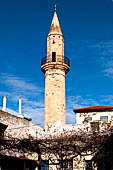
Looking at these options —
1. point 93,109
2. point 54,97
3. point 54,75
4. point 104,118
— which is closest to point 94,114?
point 93,109

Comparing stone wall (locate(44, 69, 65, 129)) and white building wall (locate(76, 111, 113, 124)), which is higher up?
stone wall (locate(44, 69, 65, 129))

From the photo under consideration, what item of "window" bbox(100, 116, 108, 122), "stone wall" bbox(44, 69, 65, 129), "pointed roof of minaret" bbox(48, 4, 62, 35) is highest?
"pointed roof of minaret" bbox(48, 4, 62, 35)

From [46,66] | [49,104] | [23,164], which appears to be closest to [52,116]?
[49,104]

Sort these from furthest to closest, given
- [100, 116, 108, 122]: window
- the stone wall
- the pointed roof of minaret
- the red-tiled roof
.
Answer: the pointed roof of minaret < the stone wall < the red-tiled roof < [100, 116, 108, 122]: window

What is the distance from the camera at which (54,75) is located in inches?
1195

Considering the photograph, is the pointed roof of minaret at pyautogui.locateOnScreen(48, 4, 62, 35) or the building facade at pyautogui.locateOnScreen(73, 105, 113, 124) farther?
the pointed roof of minaret at pyautogui.locateOnScreen(48, 4, 62, 35)

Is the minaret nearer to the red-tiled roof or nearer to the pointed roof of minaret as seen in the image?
the pointed roof of minaret

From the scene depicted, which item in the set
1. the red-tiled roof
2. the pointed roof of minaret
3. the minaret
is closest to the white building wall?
the red-tiled roof

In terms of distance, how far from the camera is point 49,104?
29422 mm

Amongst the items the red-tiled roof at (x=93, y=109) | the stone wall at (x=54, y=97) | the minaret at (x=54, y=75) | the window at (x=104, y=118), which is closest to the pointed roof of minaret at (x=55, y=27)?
the minaret at (x=54, y=75)

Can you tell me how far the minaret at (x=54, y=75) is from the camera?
95.4 feet

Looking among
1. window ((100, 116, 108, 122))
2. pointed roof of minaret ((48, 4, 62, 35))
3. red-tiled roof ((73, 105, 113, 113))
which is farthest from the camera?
pointed roof of minaret ((48, 4, 62, 35))

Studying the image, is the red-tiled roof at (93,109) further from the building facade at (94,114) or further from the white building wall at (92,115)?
the white building wall at (92,115)

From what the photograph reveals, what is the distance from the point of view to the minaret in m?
29.1
